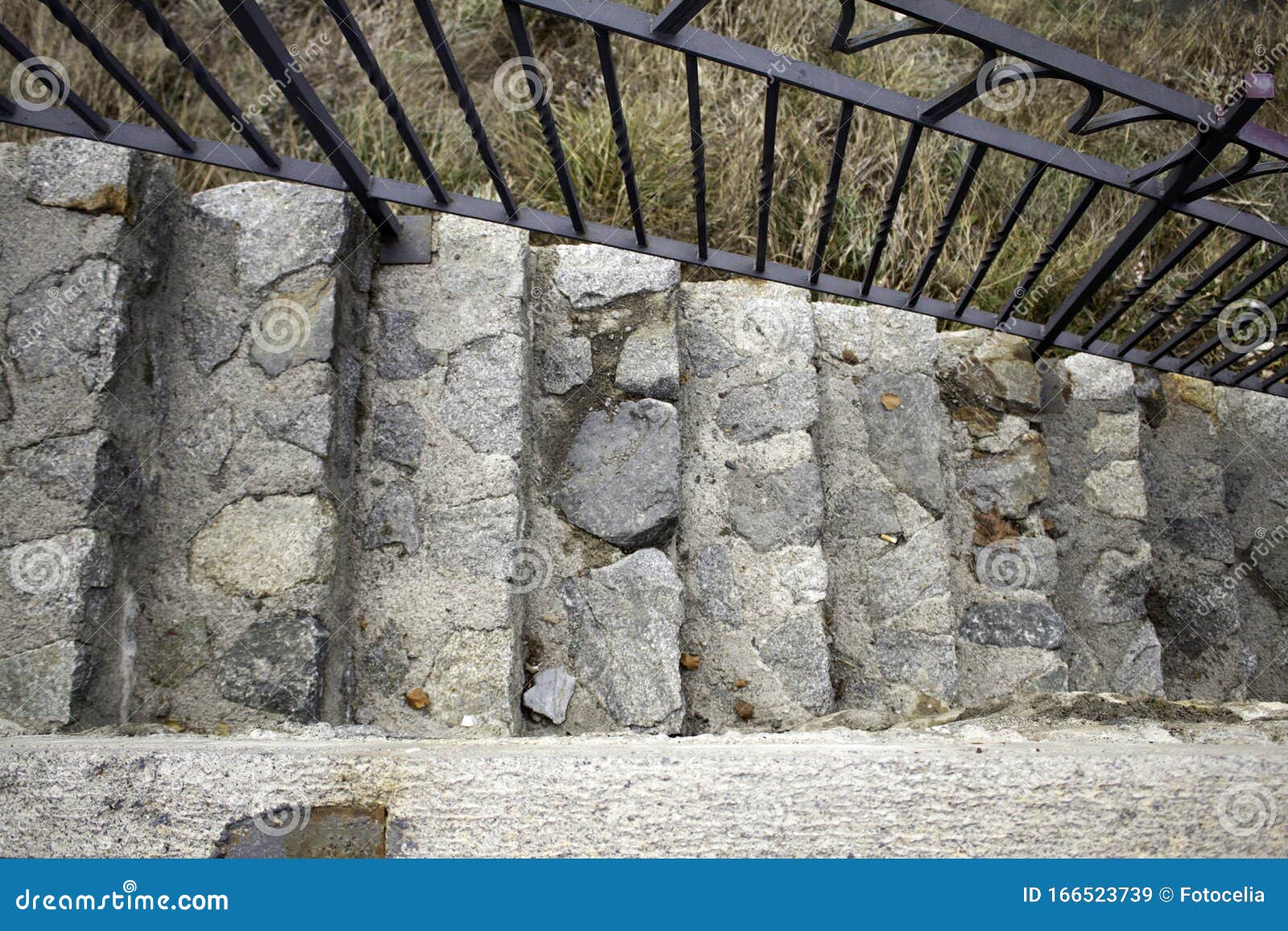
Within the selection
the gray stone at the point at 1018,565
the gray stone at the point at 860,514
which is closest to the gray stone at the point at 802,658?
the gray stone at the point at 860,514

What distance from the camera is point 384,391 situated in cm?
228

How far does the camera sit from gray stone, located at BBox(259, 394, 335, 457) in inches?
80.5

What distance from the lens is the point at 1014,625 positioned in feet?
8.41

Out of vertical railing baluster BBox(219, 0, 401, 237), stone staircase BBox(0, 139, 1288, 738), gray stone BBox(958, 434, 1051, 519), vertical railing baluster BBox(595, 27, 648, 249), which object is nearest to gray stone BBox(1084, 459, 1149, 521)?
stone staircase BBox(0, 139, 1288, 738)

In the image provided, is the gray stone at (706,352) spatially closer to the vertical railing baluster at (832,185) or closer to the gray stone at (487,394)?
the vertical railing baluster at (832,185)

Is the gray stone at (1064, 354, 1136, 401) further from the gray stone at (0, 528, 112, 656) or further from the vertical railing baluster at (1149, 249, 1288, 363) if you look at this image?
the gray stone at (0, 528, 112, 656)

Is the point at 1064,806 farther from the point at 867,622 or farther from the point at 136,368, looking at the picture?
the point at 136,368

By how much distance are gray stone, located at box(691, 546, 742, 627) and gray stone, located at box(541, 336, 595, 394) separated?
1.76 ft

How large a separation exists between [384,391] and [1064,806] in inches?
65.9

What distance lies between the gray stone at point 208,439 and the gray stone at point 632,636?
80 centimetres

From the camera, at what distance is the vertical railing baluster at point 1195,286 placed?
2.07 metres

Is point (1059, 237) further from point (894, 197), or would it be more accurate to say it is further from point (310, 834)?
point (310, 834)

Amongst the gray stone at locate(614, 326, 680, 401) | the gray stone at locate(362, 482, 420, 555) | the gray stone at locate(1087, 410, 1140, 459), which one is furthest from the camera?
the gray stone at locate(1087, 410, 1140, 459)

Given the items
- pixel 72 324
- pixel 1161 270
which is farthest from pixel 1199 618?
pixel 72 324
